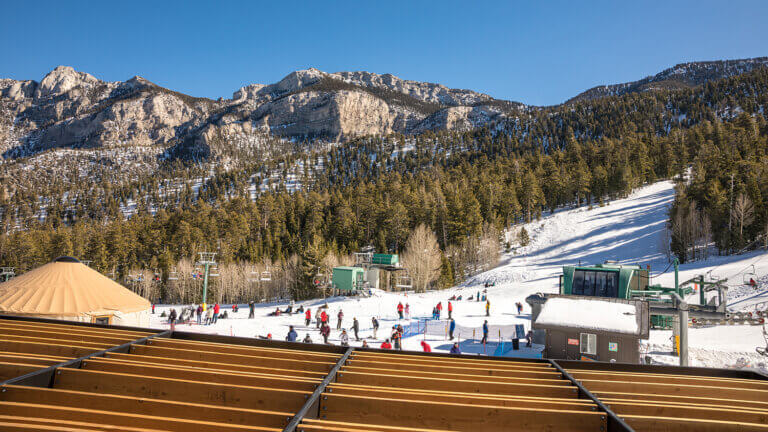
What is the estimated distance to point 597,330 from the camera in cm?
1416

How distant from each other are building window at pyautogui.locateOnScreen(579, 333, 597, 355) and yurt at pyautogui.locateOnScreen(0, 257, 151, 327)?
717 inches

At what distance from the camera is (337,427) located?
10.4 feet

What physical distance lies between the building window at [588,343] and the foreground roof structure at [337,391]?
954 cm

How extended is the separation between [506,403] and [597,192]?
71.8m

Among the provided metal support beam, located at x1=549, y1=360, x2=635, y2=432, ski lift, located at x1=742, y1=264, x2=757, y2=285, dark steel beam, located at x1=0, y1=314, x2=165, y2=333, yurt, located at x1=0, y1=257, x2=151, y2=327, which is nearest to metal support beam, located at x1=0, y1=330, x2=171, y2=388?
dark steel beam, located at x1=0, y1=314, x2=165, y2=333

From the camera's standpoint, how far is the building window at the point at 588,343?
46.9 ft

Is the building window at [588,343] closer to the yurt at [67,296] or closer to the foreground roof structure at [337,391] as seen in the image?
the foreground roof structure at [337,391]

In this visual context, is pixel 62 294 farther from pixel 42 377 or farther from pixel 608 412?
pixel 608 412

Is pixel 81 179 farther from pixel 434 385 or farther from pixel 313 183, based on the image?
pixel 434 385

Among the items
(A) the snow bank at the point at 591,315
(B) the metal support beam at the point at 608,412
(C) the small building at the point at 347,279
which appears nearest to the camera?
(B) the metal support beam at the point at 608,412

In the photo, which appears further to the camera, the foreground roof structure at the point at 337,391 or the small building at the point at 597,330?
the small building at the point at 597,330

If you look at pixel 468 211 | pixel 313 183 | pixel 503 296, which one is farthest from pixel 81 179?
pixel 503 296

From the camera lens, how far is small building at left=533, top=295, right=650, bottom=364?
13737 millimetres

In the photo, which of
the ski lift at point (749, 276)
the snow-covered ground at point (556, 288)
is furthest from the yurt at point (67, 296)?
the ski lift at point (749, 276)
